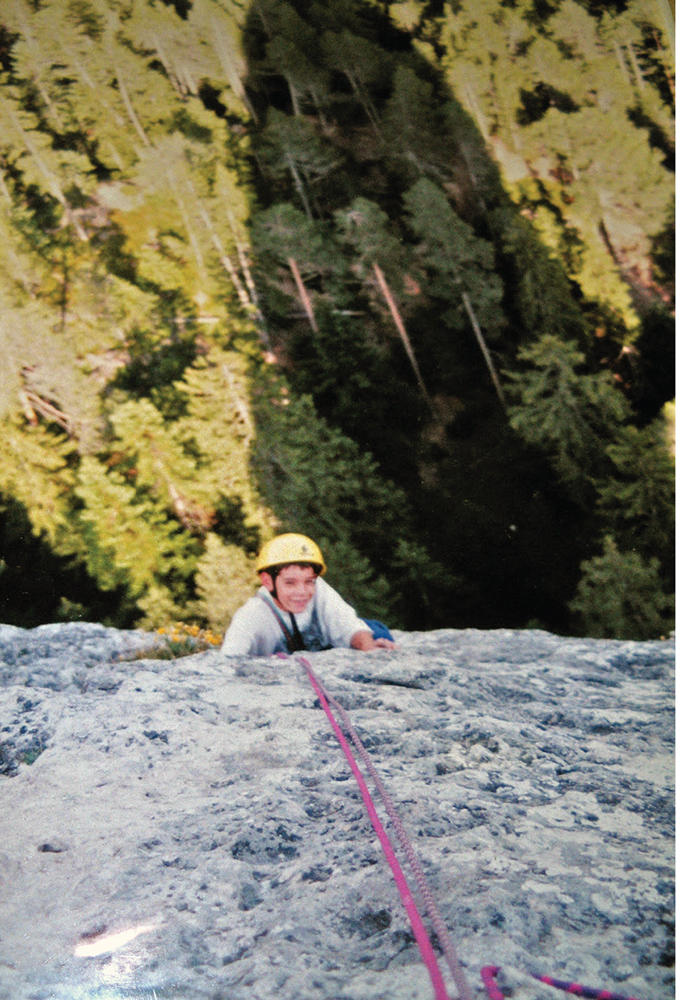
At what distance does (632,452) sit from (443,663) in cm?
1742

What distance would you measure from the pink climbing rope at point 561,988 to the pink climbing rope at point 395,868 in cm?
12

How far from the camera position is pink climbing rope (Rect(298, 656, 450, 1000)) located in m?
1.29

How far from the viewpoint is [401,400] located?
69.5ft

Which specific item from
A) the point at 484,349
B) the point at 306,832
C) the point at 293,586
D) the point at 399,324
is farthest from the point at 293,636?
the point at 484,349

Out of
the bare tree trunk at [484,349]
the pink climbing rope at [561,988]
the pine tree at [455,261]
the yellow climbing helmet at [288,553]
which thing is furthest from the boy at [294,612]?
the pine tree at [455,261]

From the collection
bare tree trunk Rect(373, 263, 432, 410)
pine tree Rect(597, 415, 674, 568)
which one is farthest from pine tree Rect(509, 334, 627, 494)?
bare tree trunk Rect(373, 263, 432, 410)

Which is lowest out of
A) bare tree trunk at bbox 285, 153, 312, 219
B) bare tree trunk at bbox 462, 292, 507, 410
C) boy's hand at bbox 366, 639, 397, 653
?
boy's hand at bbox 366, 639, 397, 653

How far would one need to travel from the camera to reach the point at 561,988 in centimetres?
138

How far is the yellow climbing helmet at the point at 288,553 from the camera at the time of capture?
4402mm

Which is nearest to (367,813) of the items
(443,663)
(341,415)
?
(443,663)

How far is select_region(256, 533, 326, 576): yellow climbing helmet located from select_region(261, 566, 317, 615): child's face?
0.07 m

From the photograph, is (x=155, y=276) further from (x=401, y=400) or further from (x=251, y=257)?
(x=401, y=400)

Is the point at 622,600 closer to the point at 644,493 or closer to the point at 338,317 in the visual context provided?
the point at 644,493

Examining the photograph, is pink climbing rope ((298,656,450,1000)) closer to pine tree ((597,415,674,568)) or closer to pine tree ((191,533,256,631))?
pine tree ((191,533,256,631))
